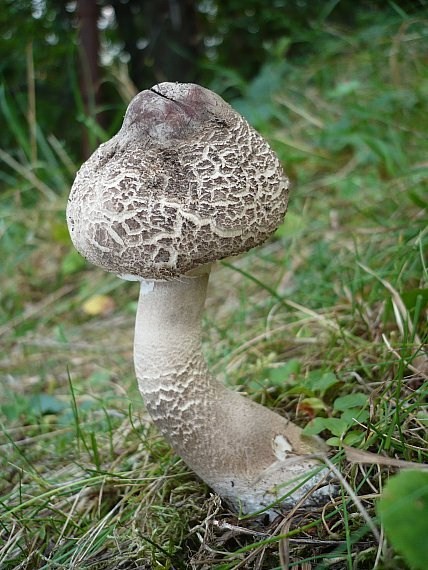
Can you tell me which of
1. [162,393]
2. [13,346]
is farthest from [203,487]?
[13,346]

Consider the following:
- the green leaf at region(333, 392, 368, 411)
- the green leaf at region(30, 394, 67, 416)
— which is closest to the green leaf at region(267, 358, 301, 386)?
the green leaf at region(333, 392, 368, 411)

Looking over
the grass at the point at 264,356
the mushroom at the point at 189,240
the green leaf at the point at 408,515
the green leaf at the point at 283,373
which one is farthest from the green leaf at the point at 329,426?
the green leaf at the point at 408,515

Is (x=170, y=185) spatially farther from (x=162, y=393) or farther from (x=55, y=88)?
(x=55, y=88)

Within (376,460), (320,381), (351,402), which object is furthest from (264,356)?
(376,460)

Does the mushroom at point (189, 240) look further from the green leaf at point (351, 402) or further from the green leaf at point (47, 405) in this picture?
the green leaf at point (47, 405)

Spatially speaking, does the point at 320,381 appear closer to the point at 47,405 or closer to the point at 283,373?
the point at 283,373

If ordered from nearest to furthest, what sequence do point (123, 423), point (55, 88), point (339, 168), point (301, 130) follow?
point (123, 423) → point (339, 168) → point (301, 130) → point (55, 88)

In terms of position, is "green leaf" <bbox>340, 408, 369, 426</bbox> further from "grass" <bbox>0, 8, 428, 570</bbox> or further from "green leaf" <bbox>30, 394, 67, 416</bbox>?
"green leaf" <bbox>30, 394, 67, 416</bbox>
